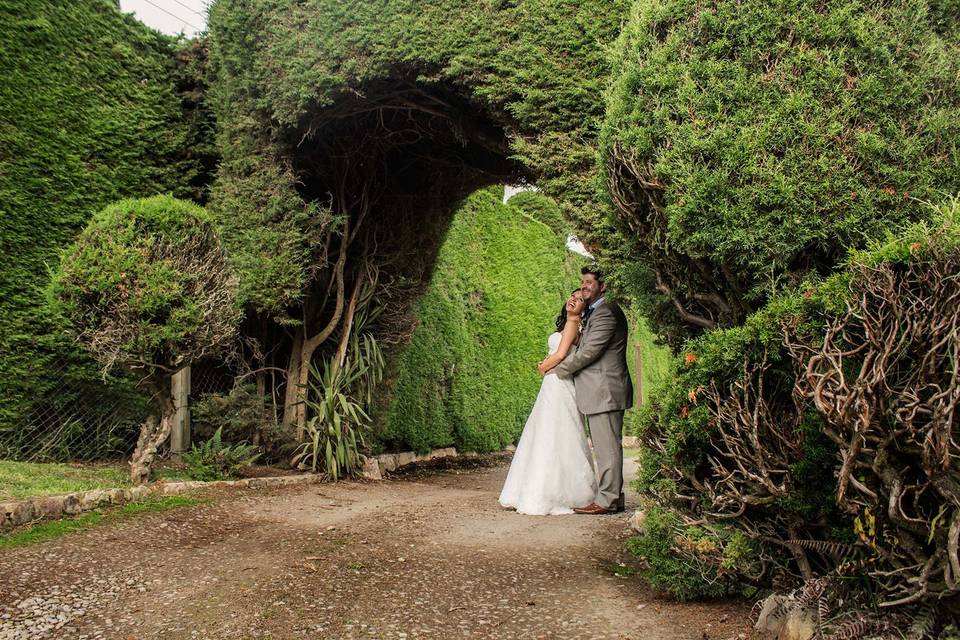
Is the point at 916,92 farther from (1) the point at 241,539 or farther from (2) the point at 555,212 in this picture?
(2) the point at 555,212

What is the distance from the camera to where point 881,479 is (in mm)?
2285

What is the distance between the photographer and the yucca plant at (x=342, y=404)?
6.99m

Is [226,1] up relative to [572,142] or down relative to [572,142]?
up

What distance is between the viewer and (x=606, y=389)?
5672mm

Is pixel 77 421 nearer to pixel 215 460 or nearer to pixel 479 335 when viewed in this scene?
pixel 215 460

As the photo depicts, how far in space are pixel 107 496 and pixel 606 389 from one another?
3771 mm

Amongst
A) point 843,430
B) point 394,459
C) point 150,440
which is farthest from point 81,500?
point 843,430

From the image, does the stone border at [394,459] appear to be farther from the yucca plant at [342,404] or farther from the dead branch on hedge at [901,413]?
the dead branch on hedge at [901,413]

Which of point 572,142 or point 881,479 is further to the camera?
point 572,142

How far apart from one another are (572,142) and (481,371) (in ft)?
20.5

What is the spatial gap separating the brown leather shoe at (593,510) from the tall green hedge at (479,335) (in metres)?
3.20

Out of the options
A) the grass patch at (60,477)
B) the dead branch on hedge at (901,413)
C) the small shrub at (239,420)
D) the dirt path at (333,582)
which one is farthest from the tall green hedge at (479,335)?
the dead branch on hedge at (901,413)

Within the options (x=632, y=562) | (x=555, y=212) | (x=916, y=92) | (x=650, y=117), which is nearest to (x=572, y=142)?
(x=650, y=117)

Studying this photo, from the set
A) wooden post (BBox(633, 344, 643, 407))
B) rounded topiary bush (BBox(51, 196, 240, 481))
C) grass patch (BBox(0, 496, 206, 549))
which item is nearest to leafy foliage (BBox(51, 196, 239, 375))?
rounded topiary bush (BBox(51, 196, 240, 481))
